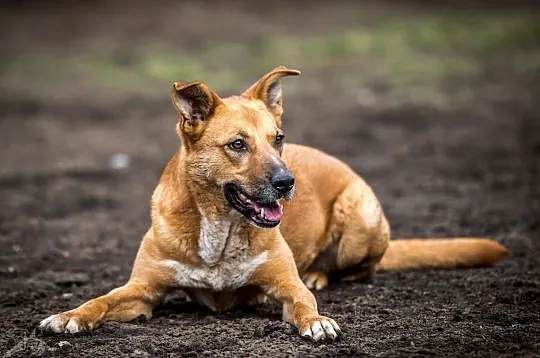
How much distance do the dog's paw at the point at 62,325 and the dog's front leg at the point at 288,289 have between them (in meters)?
1.06

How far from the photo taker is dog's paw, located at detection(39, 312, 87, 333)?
225 inches

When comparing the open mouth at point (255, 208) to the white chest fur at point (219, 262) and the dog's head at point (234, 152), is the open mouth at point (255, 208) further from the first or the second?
the white chest fur at point (219, 262)

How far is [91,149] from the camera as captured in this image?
1273cm

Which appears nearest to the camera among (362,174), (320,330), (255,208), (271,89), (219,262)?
(320,330)

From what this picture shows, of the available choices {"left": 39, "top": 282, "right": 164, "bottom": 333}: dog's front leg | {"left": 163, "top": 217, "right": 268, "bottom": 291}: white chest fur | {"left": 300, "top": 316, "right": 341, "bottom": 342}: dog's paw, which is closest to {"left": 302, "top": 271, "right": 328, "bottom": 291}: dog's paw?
{"left": 163, "top": 217, "right": 268, "bottom": 291}: white chest fur

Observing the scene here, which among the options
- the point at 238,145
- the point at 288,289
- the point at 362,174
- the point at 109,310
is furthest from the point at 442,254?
the point at 362,174

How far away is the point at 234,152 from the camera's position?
587 cm

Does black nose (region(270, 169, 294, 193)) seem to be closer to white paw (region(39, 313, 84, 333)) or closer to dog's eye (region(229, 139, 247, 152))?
dog's eye (region(229, 139, 247, 152))

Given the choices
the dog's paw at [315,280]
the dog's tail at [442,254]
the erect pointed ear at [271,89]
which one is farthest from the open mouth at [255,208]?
the dog's tail at [442,254]

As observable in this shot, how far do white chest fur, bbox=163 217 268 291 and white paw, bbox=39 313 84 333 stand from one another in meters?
0.65

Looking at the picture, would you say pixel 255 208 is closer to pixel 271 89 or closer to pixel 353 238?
pixel 271 89

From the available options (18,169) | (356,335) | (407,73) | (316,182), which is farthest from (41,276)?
(407,73)

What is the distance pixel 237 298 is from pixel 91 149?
264 inches

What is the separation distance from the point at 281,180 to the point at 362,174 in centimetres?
552
